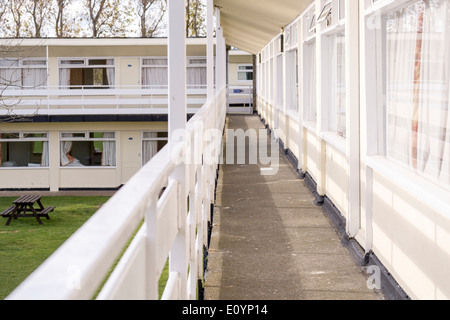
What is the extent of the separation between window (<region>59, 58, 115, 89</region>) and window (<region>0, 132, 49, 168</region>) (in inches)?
86.4

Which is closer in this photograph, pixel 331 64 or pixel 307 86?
pixel 331 64

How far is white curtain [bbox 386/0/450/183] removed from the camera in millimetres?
3641

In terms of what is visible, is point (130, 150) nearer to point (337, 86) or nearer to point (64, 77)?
point (64, 77)

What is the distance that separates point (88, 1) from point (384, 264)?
131ft

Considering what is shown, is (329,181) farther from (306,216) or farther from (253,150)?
(253,150)

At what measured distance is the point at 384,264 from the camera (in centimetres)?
477

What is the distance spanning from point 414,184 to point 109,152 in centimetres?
2372

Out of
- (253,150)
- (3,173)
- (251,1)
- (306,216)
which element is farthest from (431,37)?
(3,173)

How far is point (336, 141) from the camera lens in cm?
680

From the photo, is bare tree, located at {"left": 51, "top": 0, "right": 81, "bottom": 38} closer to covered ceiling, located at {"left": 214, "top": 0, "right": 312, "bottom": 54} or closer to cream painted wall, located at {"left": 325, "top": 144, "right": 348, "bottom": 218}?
covered ceiling, located at {"left": 214, "top": 0, "right": 312, "bottom": 54}

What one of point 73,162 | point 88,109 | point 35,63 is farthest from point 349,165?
point 35,63

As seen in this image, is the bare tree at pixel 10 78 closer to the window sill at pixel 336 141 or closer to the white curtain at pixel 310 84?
the white curtain at pixel 310 84

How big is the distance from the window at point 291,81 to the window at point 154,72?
44.8ft

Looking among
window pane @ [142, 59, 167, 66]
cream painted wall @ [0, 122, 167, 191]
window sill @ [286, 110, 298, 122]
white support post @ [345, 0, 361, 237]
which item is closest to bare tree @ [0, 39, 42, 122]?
cream painted wall @ [0, 122, 167, 191]
